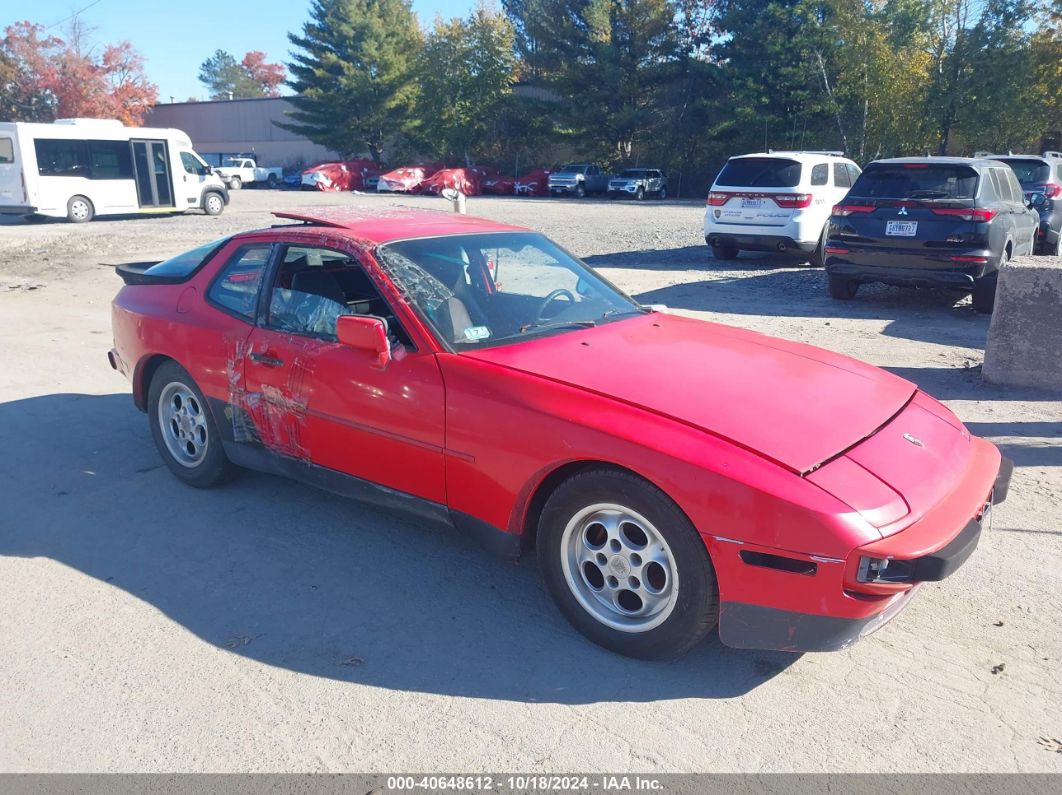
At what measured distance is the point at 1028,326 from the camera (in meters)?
6.80

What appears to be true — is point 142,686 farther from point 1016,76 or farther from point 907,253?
point 1016,76

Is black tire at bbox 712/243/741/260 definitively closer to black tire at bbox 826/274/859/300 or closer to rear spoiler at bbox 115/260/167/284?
black tire at bbox 826/274/859/300

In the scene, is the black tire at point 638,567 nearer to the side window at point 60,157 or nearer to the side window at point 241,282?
the side window at point 241,282

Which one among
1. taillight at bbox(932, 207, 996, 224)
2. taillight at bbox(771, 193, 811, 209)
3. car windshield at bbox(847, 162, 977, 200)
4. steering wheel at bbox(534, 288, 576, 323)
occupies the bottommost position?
steering wheel at bbox(534, 288, 576, 323)

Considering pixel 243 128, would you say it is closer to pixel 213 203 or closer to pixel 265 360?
pixel 213 203

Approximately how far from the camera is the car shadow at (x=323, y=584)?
3.20 m

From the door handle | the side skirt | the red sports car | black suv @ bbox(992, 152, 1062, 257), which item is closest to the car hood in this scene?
the red sports car

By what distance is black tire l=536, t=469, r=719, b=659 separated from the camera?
2994 mm

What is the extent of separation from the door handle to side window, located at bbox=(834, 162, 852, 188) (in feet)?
39.6

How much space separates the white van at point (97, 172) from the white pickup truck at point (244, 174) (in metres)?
20.3

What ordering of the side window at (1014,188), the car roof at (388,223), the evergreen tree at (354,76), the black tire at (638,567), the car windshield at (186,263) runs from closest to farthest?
the black tire at (638,567), the car roof at (388,223), the car windshield at (186,263), the side window at (1014,188), the evergreen tree at (354,76)

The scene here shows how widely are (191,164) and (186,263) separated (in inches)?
899

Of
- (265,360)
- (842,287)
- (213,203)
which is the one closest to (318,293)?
(265,360)

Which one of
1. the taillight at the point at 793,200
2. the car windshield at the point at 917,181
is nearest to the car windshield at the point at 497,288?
the car windshield at the point at 917,181
